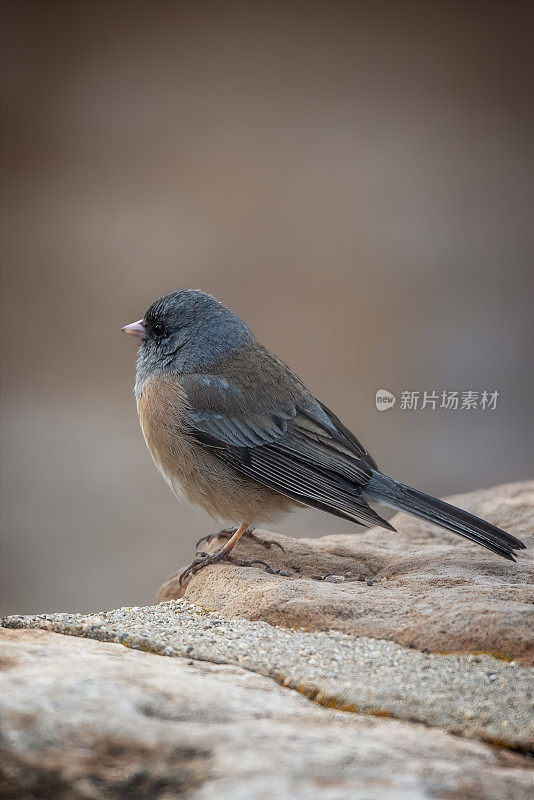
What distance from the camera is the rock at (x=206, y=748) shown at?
0.97m

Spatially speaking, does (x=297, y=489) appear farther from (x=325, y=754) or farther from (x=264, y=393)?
(x=325, y=754)

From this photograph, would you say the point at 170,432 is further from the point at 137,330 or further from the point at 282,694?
the point at 282,694

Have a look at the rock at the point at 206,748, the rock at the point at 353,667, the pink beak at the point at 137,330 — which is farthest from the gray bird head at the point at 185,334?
the rock at the point at 206,748

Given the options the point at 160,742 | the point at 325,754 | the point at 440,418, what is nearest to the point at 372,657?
the point at 325,754

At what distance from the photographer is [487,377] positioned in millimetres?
3080

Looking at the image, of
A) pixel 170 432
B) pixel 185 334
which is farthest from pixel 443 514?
pixel 185 334

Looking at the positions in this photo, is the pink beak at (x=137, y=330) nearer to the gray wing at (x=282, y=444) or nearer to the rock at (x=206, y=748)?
the gray wing at (x=282, y=444)

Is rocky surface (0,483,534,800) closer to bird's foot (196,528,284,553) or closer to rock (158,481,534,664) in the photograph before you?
rock (158,481,534,664)

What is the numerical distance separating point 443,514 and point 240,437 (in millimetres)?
654

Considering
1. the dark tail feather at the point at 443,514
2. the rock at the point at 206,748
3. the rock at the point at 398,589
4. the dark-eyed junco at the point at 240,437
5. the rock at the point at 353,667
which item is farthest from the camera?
the dark-eyed junco at the point at 240,437

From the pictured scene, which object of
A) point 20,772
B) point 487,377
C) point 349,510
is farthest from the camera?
point 487,377

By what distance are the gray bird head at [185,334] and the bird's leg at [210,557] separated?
549 mm

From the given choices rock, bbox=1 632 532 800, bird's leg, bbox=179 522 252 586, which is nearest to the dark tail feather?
bird's leg, bbox=179 522 252 586

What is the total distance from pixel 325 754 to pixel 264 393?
56.9 inches
